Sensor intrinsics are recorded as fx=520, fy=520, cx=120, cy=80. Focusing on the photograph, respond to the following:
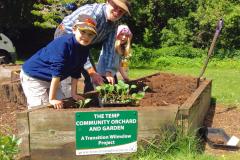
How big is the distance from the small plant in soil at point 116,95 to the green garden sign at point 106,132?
74cm

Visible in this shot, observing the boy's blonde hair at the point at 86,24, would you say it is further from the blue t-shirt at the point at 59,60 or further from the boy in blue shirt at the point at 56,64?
the blue t-shirt at the point at 59,60

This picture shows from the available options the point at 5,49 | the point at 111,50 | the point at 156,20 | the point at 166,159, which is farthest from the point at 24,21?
the point at 166,159

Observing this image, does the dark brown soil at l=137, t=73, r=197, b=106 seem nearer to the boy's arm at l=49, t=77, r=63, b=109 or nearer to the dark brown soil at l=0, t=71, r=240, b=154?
the dark brown soil at l=0, t=71, r=240, b=154

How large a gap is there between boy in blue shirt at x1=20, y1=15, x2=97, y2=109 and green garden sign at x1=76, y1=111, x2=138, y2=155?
0.34 meters

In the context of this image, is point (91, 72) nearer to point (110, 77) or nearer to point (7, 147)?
point (110, 77)

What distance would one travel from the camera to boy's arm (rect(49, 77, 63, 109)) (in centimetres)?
Result: 482

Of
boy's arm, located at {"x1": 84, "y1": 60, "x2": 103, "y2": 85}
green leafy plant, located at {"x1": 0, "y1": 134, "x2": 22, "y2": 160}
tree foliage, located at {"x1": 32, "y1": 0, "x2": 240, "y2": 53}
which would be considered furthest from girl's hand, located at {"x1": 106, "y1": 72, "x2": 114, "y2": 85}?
tree foliage, located at {"x1": 32, "y1": 0, "x2": 240, "y2": 53}

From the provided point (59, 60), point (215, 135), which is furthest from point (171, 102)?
point (59, 60)

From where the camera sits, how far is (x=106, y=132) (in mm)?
4930

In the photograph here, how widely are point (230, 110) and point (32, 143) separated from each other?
Result: 14.1ft

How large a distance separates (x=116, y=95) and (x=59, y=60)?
140 cm

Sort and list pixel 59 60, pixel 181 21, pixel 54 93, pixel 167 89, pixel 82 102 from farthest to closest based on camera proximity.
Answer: pixel 181 21, pixel 167 89, pixel 82 102, pixel 54 93, pixel 59 60

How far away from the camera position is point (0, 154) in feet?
12.1

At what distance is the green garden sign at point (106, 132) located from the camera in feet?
15.9
